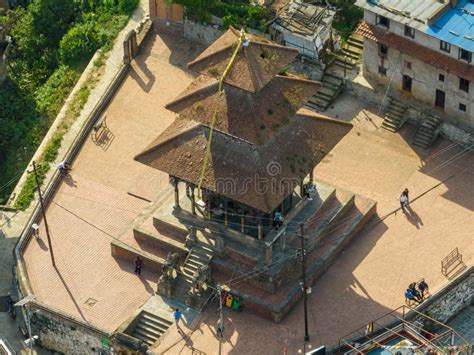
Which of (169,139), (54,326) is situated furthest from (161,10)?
(54,326)

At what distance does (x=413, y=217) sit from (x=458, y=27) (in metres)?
13.4

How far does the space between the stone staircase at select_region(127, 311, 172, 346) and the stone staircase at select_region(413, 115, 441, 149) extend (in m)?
23.6

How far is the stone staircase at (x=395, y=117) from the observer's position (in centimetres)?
9469

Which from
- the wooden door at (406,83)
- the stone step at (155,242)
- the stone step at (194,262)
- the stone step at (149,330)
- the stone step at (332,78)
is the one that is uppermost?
the wooden door at (406,83)

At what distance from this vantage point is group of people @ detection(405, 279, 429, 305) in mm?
81875

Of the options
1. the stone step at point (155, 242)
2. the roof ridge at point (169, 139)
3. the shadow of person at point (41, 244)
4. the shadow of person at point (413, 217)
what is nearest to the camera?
the roof ridge at point (169, 139)

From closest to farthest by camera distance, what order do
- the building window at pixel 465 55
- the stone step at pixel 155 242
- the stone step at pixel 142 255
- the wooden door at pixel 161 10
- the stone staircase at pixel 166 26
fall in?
1. the stone step at pixel 155 242
2. the stone step at pixel 142 255
3. the building window at pixel 465 55
4. the wooden door at pixel 161 10
5. the stone staircase at pixel 166 26

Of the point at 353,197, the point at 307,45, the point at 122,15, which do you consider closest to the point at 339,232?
the point at 353,197

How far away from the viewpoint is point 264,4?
99.9m

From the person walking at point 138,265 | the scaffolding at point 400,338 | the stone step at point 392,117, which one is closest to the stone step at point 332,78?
the stone step at point 392,117

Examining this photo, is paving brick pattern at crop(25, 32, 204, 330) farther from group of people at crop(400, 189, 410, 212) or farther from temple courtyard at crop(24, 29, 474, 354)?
group of people at crop(400, 189, 410, 212)

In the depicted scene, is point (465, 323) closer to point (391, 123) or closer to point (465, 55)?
point (391, 123)

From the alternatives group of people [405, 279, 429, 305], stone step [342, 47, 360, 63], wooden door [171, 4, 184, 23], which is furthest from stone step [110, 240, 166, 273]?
wooden door [171, 4, 184, 23]

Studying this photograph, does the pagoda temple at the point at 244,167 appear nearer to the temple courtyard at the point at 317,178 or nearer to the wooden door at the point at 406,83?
the temple courtyard at the point at 317,178
